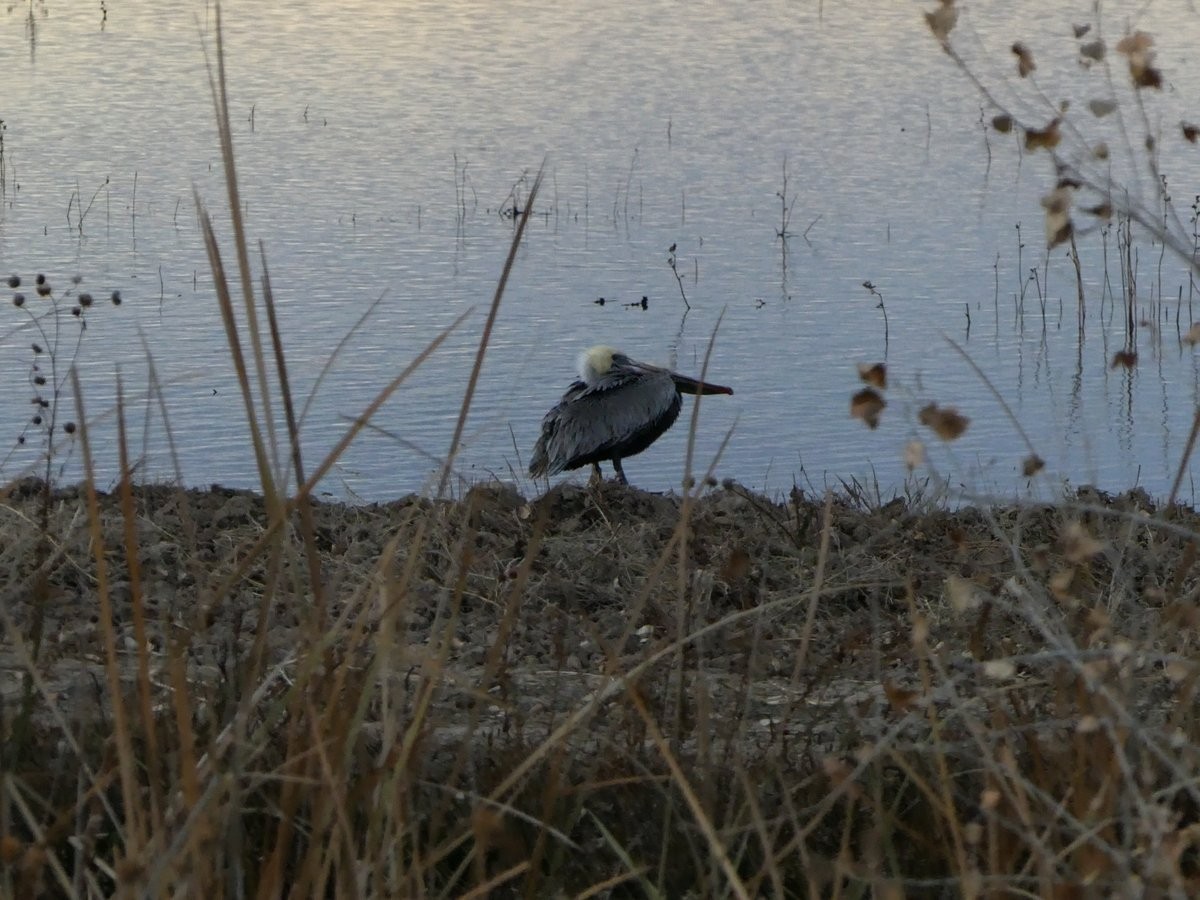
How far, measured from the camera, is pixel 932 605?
4.93 metres

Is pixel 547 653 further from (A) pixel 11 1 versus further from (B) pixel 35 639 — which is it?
(A) pixel 11 1

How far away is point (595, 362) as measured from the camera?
841 centimetres

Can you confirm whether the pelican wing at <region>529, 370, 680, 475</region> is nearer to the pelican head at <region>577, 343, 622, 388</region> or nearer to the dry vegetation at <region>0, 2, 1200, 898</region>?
the pelican head at <region>577, 343, 622, 388</region>

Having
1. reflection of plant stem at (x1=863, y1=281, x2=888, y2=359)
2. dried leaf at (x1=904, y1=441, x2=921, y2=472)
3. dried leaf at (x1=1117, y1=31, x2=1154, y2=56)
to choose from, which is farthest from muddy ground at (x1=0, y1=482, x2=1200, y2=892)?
reflection of plant stem at (x1=863, y1=281, x2=888, y2=359)

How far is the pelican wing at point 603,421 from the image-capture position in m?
7.87

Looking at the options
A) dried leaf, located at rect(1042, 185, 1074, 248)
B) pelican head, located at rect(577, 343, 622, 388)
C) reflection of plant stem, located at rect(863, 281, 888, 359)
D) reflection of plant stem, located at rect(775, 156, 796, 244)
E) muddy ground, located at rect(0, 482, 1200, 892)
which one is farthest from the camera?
reflection of plant stem, located at rect(775, 156, 796, 244)

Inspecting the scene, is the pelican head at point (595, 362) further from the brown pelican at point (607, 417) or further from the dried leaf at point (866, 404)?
the dried leaf at point (866, 404)

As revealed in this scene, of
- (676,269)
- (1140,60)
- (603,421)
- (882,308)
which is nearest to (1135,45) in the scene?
(1140,60)

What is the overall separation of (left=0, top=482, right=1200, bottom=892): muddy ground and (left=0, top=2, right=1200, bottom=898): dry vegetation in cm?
2

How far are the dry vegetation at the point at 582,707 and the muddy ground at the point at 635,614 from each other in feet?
0.06

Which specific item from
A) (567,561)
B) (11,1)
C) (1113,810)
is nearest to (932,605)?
(567,561)

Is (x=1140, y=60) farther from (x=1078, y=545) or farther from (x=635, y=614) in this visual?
(x=635, y=614)

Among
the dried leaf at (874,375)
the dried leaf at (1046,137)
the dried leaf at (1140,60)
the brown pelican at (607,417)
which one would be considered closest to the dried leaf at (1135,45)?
the dried leaf at (1140,60)

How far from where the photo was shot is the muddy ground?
2.68 m
